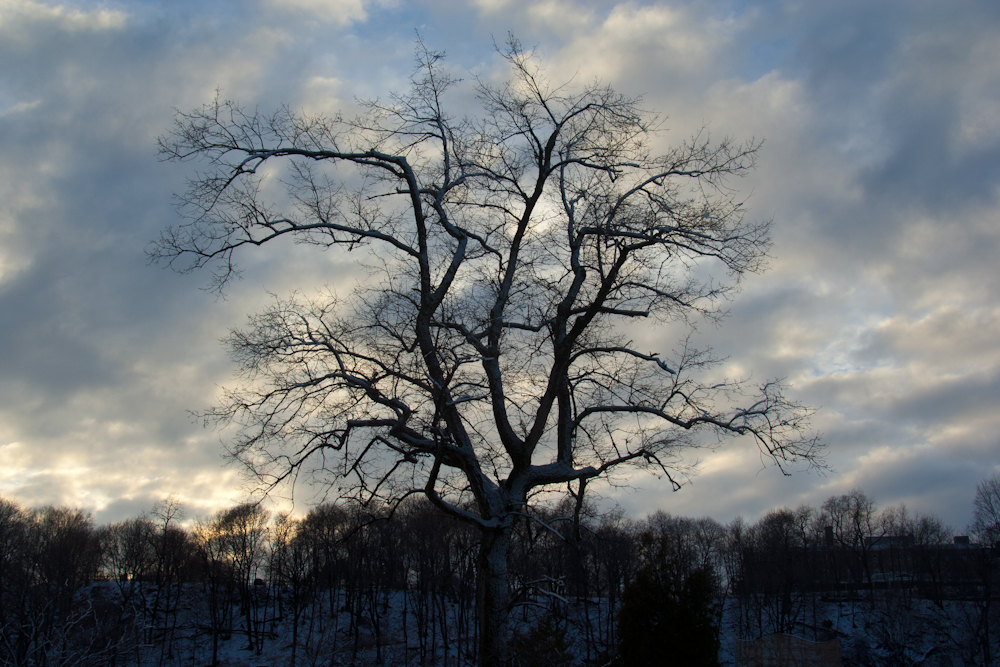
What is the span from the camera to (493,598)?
10.7 m

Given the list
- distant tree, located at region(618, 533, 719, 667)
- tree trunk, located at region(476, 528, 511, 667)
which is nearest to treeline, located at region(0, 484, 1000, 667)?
distant tree, located at region(618, 533, 719, 667)

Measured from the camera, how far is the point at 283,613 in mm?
64000

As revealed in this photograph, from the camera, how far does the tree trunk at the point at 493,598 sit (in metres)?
10.3

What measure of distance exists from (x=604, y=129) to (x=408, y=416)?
606cm

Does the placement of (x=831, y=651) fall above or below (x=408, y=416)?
below

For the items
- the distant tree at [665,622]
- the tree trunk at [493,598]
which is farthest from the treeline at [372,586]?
the tree trunk at [493,598]

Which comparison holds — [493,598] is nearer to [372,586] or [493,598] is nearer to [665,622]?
[665,622]

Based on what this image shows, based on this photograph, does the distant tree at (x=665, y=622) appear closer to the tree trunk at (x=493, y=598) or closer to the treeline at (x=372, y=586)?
the tree trunk at (x=493, y=598)

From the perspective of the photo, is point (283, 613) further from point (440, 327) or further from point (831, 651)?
point (440, 327)

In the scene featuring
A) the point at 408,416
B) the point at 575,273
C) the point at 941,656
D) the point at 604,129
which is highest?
the point at 604,129

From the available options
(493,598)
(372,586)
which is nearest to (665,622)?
(493,598)

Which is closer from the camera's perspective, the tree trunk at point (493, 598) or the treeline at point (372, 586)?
the tree trunk at point (493, 598)

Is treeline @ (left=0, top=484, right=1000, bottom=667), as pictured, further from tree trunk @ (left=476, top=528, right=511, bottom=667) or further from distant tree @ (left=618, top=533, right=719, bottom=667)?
tree trunk @ (left=476, top=528, right=511, bottom=667)

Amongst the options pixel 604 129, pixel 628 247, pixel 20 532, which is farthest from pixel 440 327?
pixel 20 532
